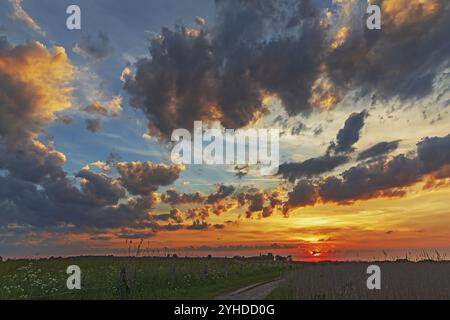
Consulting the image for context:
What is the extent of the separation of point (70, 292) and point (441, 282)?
1150 inches

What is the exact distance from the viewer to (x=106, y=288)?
34.2 metres

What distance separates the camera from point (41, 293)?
1252 inches

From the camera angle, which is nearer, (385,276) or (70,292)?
(70,292)

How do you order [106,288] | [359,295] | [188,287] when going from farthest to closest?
[188,287] → [106,288] → [359,295]
